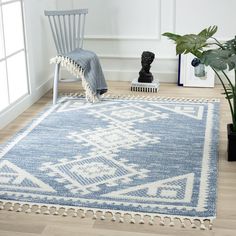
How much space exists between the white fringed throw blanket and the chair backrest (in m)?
0.25

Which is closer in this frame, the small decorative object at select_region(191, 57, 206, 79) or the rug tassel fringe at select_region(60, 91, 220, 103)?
the rug tassel fringe at select_region(60, 91, 220, 103)

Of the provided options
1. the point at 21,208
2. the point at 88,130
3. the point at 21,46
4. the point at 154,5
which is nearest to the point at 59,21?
the point at 21,46

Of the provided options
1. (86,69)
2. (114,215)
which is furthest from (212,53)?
(86,69)

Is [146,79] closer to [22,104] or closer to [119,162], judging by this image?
[22,104]

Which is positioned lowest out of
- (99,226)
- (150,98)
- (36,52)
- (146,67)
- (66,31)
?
(99,226)

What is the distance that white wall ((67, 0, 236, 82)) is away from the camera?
4.61m

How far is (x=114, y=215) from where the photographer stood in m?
2.45

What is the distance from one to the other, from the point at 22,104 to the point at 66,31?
867 mm

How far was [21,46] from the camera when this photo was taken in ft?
13.5

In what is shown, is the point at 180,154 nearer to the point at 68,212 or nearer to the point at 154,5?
the point at 68,212

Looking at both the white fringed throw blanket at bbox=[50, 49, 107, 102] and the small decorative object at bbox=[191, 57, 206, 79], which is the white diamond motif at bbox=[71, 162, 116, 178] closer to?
the white fringed throw blanket at bbox=[50, 49, 107, 102]

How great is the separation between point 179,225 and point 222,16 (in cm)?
275

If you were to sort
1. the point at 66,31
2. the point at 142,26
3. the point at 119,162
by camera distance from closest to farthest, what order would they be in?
1. the point at 119,162
2. the point at 66,31
3. the point at 142,26

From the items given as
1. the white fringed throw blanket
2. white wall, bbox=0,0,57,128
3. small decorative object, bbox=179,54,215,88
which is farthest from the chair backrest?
small decorative object, bbox=179,54,215,88
